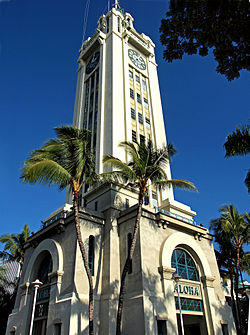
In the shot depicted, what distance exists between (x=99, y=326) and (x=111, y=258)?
15.3 ft

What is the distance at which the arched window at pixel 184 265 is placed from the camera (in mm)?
22984

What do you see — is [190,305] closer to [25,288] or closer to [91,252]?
[91,252]


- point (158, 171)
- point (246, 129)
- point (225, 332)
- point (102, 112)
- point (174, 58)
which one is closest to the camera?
point (174, 58)

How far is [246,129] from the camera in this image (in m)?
15.8

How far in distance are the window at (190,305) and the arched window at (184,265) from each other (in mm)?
1729

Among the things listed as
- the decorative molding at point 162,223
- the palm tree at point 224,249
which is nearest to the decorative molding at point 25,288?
the decorative molding at point 162,223

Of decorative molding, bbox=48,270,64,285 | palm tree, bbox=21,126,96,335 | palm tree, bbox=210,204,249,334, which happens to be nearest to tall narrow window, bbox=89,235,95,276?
decorative molding, bbox=48,270,64,285

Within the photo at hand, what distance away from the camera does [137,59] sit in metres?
45.4

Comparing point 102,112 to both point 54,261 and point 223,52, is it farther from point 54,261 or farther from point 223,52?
point 223,52

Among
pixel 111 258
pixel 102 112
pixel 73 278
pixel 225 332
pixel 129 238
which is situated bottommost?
pixel 225 332

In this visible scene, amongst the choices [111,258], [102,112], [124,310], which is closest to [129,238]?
[111,258]

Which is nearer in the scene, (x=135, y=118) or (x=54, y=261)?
(x=54, y=261)

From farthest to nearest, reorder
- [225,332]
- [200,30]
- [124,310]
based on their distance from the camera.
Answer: [225,332] < [124,310] < [200,30]

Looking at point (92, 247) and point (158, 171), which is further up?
point (158, 171)
